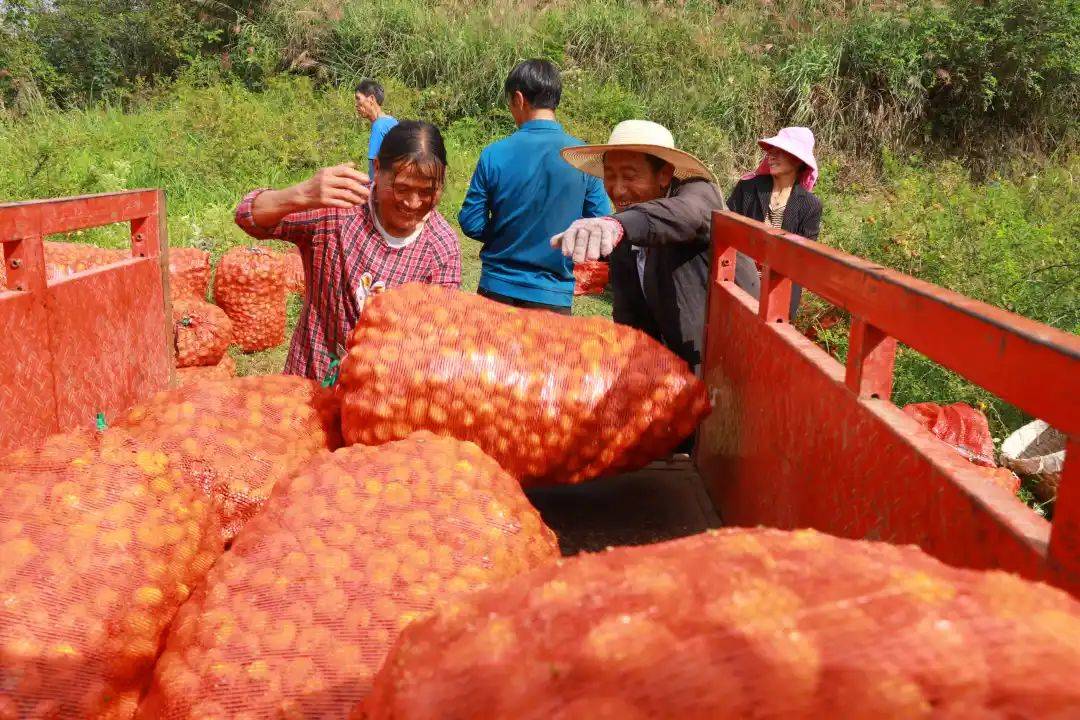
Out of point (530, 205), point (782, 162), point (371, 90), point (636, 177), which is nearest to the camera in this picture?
point (636, 177)

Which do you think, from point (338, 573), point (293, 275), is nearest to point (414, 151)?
point (338, 573)

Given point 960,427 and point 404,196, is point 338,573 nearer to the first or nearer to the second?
point 404,196

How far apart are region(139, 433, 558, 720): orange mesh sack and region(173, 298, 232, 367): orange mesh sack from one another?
3.30 m

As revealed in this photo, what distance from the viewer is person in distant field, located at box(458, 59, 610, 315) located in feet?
11.6

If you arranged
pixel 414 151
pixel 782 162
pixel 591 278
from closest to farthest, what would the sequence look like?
pixel 414 151 < pixel 782 162 < pixel 591 278

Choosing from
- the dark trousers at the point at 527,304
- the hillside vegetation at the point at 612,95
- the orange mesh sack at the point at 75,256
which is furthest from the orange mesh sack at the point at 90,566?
the hillside vegetation at the point at 612,95

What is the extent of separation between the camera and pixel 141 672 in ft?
3.94

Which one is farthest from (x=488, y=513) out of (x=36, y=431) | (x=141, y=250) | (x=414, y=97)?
(x=414, y=97)

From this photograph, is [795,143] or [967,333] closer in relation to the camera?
[967,333]

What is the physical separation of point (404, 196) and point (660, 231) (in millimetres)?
744

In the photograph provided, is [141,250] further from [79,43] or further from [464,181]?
[79,43]

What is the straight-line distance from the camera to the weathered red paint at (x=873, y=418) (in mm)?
808

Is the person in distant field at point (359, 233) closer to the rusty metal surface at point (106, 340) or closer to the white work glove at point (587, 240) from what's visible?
the rusty metal surface at point (106, 340)

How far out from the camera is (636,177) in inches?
106
